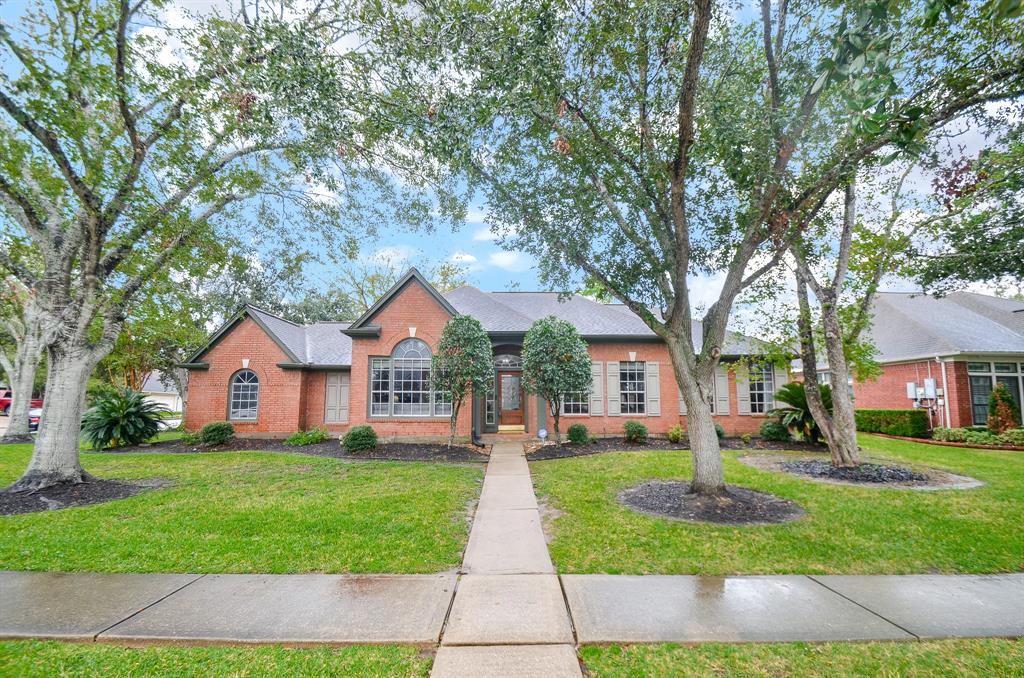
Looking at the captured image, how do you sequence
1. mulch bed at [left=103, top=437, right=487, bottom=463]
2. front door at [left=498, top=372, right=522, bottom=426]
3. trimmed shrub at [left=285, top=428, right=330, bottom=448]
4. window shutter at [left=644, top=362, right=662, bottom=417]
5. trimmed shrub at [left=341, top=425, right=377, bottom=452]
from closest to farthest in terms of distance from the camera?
mulch bed at [left=103, top=437, right=487, bottom=463]
trimmed shrub at [left=341, top=425, right=377, bottom=452]
trimmed shrub at [left=285, top=428, right=330, bottom=448]
window shutter at [left=644, top=362, right=662, bottom=417]
front door at [left=498, top=372, right=522, bottom=426]

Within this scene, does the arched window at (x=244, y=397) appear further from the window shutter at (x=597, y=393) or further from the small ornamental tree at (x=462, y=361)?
the window shutter at (x=597, y=393)

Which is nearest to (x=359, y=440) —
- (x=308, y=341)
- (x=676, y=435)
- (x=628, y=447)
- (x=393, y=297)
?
(x=393, y=297)

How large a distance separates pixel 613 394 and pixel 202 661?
1306 cm

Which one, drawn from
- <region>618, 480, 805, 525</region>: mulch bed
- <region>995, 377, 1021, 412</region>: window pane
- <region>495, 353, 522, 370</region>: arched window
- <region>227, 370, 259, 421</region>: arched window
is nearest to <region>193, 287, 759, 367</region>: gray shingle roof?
<region>495, 353, 522, 370</region>: arched window

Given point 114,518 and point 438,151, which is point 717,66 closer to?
point 438,151

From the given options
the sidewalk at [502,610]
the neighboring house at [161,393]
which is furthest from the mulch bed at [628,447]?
the neighboring house at [161,393]

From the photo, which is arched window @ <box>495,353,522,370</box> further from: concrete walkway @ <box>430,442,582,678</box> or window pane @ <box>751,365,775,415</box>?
concrete walkway @ <box>430,442,582,678</box>

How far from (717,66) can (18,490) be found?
13.3 meters

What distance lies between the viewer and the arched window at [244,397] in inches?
585

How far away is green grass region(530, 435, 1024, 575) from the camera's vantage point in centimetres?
446

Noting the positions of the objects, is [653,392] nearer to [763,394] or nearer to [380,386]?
[763,394]

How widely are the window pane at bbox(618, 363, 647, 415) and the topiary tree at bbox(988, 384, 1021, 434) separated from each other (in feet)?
36.9

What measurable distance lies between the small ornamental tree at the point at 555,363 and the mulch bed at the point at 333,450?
258 centimetres

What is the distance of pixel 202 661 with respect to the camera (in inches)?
112
